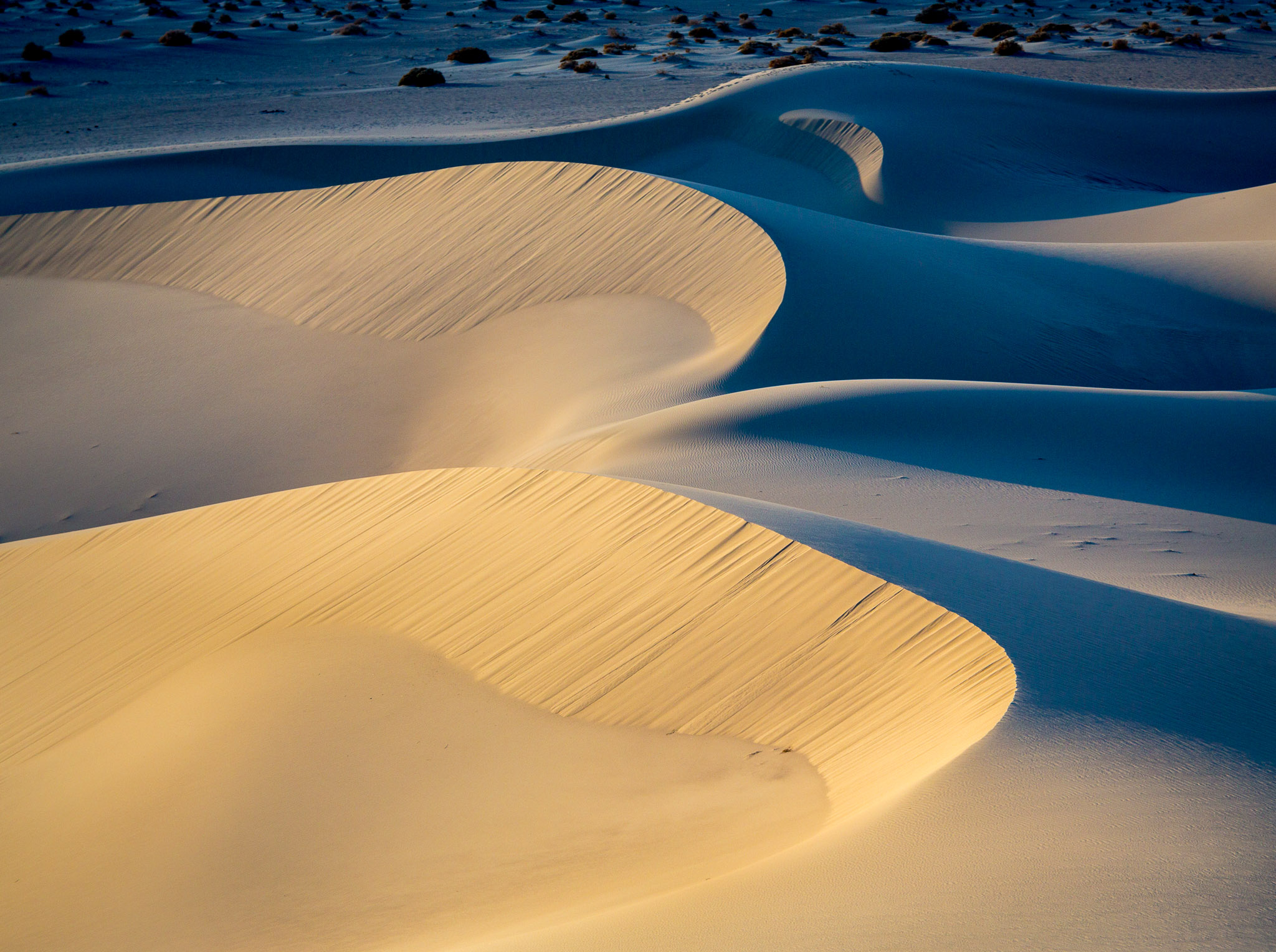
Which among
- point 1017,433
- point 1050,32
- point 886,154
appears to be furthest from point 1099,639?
point 1050,32

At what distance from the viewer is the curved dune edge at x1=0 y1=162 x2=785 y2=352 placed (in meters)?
11.6

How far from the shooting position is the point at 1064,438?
24.3 ft

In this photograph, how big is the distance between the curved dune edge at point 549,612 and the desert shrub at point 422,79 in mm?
24007

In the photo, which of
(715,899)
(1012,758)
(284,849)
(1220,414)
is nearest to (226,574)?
(284,849)

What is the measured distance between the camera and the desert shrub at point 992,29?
34.0 meters

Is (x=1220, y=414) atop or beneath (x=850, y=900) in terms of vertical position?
beneath

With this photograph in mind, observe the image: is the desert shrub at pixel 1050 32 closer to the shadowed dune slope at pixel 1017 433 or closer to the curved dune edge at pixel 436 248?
the curved dune edge at pixel 436 248

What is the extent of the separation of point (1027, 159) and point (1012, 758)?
65.3 feet

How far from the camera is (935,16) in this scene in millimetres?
37781

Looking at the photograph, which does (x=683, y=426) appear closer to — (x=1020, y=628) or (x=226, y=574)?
(x=226, y=574)

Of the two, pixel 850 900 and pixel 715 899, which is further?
pixel 715 899

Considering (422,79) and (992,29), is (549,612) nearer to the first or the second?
(422,79)

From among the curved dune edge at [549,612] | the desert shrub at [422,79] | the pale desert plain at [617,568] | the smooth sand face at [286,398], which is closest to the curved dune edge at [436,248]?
the pale desert plain at [617,568]

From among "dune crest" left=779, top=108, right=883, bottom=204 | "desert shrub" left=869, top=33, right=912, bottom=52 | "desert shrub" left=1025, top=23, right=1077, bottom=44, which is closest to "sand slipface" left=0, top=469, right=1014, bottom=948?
"dune crest" left=779, top=108, right=883, bottom=204
